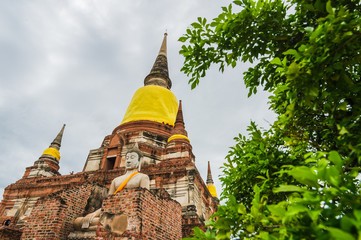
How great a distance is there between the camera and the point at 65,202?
6145 millimetres

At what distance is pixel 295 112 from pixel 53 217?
6.19 meters

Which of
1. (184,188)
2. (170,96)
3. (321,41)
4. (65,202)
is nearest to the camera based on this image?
(321,41)

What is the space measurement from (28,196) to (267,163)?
616 inches

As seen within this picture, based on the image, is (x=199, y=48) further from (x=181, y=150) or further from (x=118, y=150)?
(x=118, y=150)

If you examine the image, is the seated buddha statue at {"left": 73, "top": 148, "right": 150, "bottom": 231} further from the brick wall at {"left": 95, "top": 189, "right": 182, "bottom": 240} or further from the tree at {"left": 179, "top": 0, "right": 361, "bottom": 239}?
the tree at {"left": 179, "top": 0, "right": 361, "bottom": 239}

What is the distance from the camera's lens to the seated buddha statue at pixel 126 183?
231 inches

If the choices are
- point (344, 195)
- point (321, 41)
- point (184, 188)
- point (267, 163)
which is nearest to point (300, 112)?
point (267, 163)

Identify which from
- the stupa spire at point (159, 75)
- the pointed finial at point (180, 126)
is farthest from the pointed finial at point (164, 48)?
the pointed finial at point (180, 126)

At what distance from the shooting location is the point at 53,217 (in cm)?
579

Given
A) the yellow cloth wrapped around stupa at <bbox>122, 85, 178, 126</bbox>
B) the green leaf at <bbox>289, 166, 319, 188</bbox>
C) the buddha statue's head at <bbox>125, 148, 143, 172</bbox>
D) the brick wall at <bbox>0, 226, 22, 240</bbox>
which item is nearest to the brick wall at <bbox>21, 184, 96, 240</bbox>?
the brick wall at <bbox>0, 226, 22, 240</bbox>

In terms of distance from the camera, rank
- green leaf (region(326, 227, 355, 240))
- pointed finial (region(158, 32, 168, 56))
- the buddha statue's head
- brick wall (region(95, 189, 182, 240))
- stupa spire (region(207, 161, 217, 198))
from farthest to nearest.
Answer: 1. pointed finial (region(158, 32, 168, 56))
2. stupa spire (region(207, 161, 217, 198))
3. the buddha statue's head
4. brick wall (region(95, 189, 182, 240))
5. green leaf (region(326, 227, 355, 240))

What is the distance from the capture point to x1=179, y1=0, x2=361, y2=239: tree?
4.49 feet

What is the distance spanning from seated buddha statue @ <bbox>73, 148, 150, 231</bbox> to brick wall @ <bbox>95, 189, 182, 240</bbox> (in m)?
0.75

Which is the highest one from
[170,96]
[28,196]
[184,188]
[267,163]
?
[170,96]
